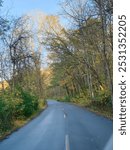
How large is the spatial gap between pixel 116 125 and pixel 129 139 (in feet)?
1.20

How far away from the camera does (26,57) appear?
41.1 m

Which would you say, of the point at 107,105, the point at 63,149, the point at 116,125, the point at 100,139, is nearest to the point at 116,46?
the point at 116,125

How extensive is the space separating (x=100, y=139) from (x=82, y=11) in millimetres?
30024

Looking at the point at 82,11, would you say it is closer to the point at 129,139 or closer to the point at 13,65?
the point at 13,65

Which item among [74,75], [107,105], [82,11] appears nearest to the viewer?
[107,105]

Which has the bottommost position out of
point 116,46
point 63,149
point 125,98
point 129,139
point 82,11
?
point 63,149

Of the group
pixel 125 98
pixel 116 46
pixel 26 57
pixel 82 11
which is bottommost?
pixel 125 98

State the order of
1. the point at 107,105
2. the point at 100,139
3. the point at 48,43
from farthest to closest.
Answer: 1. the point at 48,43
2. the point at 107,105
3. the point at 100,139

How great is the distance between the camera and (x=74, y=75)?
73.4 metres

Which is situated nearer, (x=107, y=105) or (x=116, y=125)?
(x=116, y=125)

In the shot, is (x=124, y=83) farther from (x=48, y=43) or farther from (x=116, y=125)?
(x=48, y=43)

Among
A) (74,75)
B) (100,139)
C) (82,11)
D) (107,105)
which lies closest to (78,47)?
(82,11)

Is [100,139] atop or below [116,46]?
below

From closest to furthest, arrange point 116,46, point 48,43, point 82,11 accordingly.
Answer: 1. point 116,46
2. point 82,11
3. point 48,43
